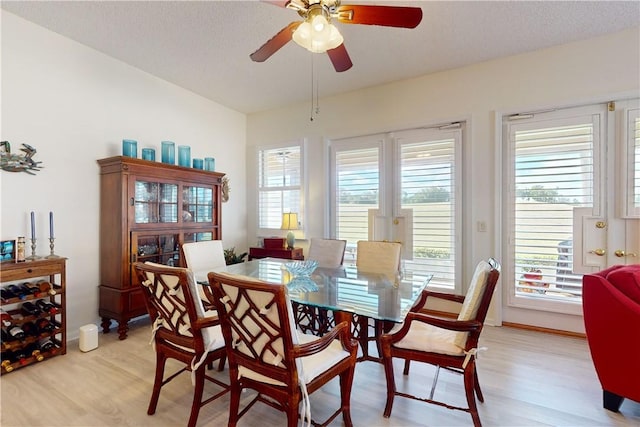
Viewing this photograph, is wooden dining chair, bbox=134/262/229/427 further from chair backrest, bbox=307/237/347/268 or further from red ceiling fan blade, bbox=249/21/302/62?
red ceiling fan blade, bbox=249/21/302/62

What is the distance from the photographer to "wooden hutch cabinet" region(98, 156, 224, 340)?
3012mm

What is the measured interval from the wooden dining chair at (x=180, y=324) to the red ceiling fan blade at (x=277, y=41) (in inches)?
62.9

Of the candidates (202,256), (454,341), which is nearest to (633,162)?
(454,341)

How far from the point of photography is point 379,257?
116 inches

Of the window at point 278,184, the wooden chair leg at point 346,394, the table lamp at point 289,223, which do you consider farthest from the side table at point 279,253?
the wooden chair leg at point 346,394

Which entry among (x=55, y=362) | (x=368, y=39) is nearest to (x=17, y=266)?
(x=55, y=362)

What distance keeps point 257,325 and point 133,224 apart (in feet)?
7.51

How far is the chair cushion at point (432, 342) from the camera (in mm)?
1761

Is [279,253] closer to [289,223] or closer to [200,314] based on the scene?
[289,223]

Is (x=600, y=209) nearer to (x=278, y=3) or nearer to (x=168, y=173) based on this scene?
(x=278, y=3)

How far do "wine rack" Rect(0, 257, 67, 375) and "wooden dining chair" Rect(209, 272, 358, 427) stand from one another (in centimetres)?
197

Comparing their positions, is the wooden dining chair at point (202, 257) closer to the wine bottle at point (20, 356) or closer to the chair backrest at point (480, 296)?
the wine bottle at point (20, 356)

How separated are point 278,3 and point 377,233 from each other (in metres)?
2.77

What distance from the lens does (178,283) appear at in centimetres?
163
